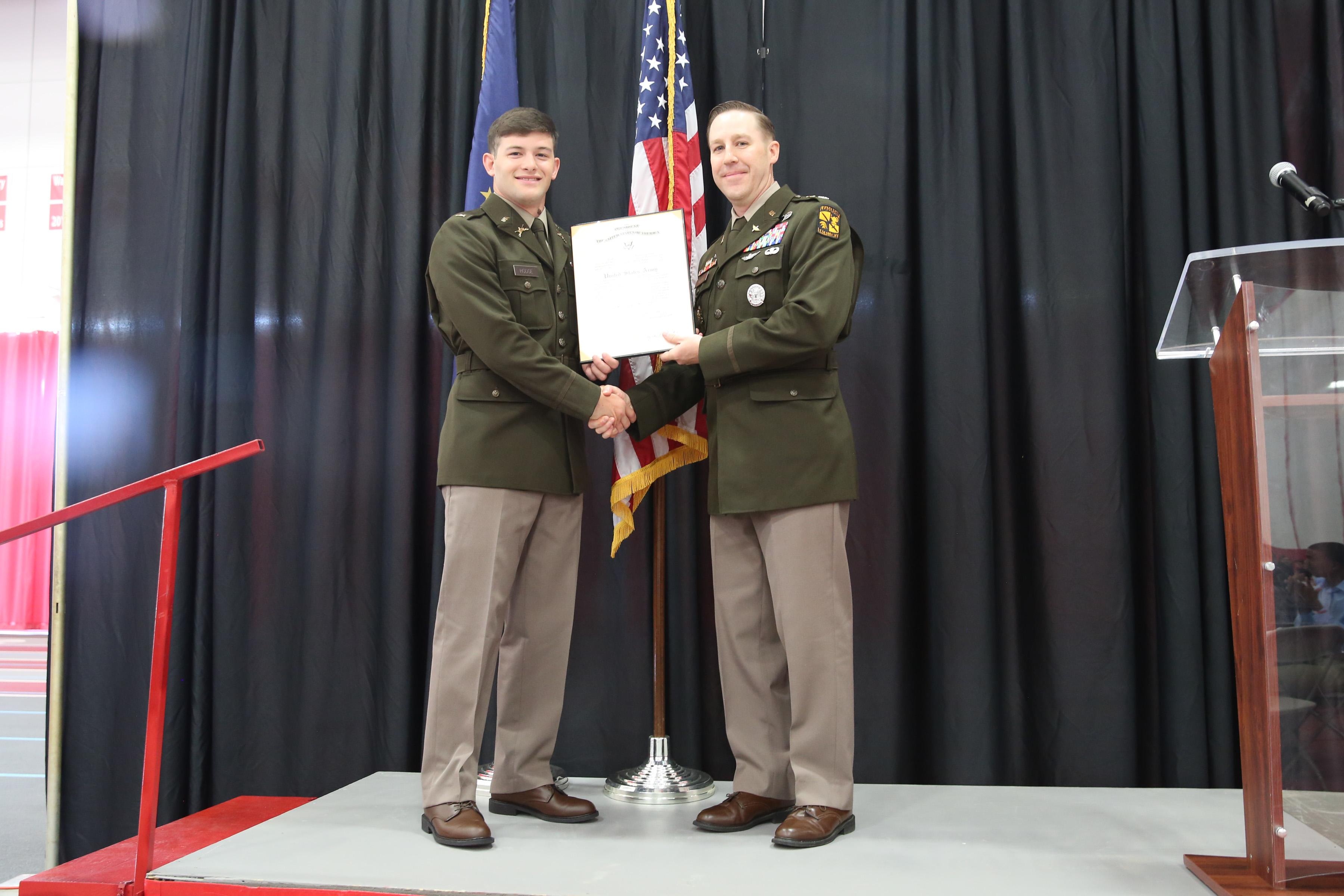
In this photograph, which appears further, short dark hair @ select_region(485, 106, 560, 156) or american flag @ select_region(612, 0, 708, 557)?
american flag @ select_region(612, 0, 708, 557)

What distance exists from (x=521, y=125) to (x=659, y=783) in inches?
67.8

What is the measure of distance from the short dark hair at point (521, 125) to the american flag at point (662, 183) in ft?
1.48

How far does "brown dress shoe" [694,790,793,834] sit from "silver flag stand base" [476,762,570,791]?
1.44 ft

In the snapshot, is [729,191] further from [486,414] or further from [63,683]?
[63,683]

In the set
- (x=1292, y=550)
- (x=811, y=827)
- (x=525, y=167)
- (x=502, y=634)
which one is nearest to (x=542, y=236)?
(x=525, y=167)

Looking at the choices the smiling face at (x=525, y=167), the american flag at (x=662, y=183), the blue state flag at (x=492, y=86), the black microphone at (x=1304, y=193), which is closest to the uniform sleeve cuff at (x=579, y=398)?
the american flag at (x=662, y=183)

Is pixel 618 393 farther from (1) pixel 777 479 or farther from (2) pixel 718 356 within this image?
(1) pixel 777 479

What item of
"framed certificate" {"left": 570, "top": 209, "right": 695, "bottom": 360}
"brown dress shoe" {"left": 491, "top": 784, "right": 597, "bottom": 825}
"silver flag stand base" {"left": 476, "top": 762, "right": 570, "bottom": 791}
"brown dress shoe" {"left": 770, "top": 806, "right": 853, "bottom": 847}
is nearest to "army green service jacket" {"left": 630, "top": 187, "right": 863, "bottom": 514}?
"framed certificate" {"left": 570, "top": 209, "right": 695, "bottom": 360}

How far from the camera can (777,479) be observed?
2.05 metres

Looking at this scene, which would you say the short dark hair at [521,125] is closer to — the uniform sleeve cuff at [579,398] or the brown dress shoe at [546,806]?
the uniform sleeve cuff at [579,398]

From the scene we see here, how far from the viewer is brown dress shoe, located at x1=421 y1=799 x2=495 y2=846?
75.2 inches

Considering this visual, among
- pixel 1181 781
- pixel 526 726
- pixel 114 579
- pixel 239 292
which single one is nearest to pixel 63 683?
pixel 114 579

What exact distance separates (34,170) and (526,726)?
438 cm

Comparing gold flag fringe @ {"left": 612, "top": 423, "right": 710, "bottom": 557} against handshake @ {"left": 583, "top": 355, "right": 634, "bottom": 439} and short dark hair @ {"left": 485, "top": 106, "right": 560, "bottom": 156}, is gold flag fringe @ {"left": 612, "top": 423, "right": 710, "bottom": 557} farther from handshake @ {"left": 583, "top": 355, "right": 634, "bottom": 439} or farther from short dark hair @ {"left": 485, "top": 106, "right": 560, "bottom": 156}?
short dark hair @ {"left": 485, "top": 106, "right": 560, "bottom": 156}
